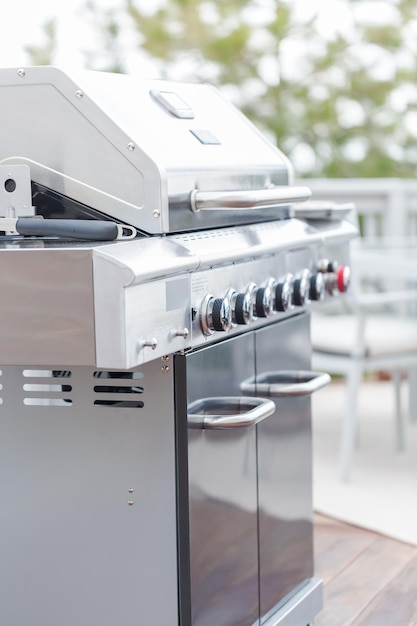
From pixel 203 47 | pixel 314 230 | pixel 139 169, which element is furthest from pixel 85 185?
pixel 203 47

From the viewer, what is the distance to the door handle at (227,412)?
170 cm

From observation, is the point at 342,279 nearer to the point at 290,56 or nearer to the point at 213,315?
the point at 213,315

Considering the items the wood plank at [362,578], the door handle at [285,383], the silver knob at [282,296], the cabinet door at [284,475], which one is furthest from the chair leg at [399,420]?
the silver knob at [282,296]

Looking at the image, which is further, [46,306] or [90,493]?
[90,493]

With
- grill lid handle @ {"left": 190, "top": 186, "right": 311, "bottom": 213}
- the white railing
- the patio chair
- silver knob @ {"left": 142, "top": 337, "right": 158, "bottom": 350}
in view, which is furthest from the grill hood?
the white railing

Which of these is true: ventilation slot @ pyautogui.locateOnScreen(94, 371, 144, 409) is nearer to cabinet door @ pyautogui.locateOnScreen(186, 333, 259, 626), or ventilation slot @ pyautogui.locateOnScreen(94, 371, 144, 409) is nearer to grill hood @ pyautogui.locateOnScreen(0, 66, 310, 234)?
cabinet door @ pyautogui.locateOnScreen(186, 333, 259, 626)

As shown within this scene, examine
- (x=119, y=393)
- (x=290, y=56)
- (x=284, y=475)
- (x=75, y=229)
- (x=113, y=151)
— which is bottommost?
(x=284, y=475)

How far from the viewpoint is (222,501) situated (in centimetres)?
181

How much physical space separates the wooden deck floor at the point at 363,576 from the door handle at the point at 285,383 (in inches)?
23.6

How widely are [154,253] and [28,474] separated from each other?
0.47m

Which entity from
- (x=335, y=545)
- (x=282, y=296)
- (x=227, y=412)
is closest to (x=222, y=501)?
(x=227, y=412)

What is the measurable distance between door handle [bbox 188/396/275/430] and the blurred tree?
750 cm

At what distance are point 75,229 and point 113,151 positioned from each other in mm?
153

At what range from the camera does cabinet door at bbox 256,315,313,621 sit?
6.59 feet
